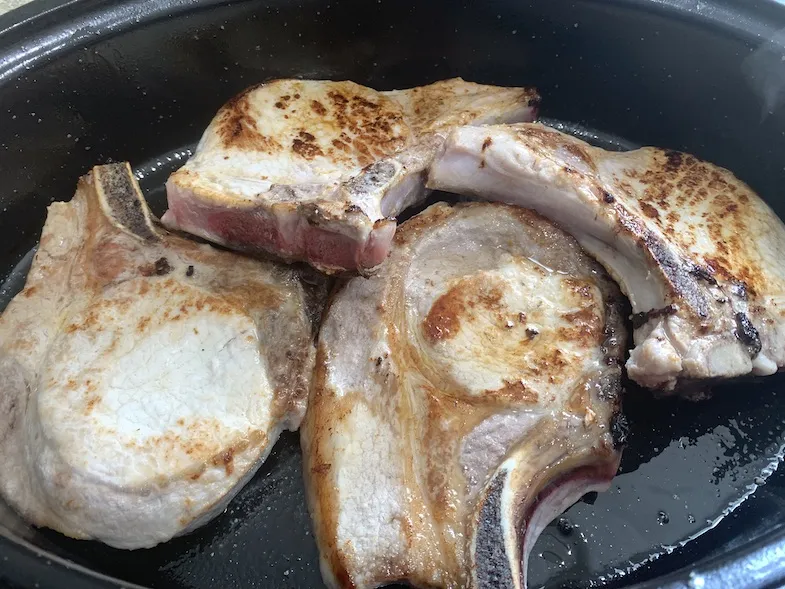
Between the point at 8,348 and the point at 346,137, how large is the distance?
1058 millimetres

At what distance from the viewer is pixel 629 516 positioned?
5.32ft

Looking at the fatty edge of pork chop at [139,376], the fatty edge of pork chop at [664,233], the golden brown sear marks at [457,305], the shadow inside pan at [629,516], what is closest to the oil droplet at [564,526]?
the shadow inside pan at [629,516]

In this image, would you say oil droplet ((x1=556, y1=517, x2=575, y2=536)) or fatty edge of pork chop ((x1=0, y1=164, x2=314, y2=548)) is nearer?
fatty edge of pork chop ((x1=0, y1=164, x2=314, y2=548))

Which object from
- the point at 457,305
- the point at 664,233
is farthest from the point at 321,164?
the point at 664,233

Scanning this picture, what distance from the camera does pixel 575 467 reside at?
1522 millimetres

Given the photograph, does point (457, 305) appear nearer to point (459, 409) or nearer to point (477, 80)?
point (459, 409)

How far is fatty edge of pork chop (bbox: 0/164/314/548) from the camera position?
4.58 ft

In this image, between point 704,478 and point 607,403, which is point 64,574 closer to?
point 607,403

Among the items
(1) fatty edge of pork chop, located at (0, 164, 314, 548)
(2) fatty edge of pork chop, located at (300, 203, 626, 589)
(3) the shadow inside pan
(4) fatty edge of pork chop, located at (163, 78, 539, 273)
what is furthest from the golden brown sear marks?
(3) the shadow inside pan

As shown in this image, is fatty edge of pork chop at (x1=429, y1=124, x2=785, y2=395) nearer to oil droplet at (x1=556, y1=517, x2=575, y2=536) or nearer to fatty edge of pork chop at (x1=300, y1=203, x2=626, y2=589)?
fatty edge of pork chop at (x1=300, y1=203, x2=626, y2=589)

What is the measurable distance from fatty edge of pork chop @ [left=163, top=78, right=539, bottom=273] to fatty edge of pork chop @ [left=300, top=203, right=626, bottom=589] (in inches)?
6.5

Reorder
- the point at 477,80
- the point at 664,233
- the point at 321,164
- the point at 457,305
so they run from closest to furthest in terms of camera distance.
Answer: the point at 457,305, the point at 664,233, the point at 321,164, the point at 477,80

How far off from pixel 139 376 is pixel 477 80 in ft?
5.22

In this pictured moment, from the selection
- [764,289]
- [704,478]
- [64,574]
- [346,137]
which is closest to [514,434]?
[704,478]
